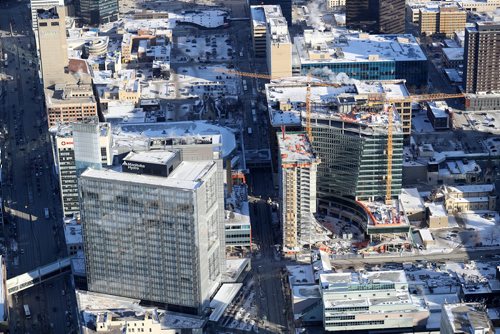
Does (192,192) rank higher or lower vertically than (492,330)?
higher

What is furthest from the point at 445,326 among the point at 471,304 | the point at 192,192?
the point at 192,192

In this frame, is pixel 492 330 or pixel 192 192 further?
pixel 192 192

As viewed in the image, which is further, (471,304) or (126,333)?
(126,333)

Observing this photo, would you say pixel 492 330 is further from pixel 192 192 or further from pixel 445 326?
pixel 192 192

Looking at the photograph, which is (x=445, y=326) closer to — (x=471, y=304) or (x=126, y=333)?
(x=471, y=304)

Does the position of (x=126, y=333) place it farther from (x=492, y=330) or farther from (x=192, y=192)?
(x=492, y=330)

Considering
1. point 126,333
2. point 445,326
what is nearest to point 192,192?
point 126,333

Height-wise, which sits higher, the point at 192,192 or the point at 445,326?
the point at 192,192
